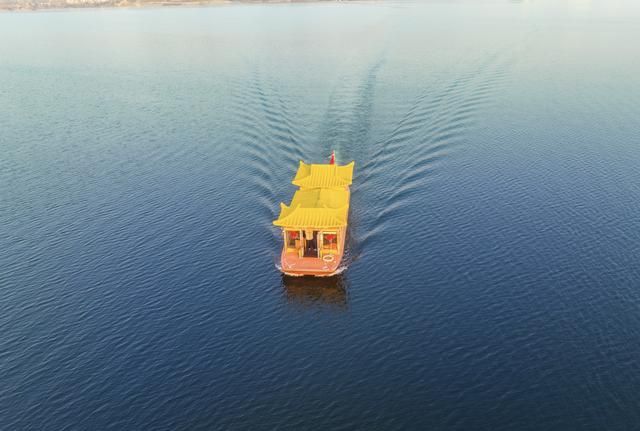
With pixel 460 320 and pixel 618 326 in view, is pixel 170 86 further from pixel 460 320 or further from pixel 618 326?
pixel 618 326

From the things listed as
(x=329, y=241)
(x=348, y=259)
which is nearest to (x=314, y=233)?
(x=329, y=241)

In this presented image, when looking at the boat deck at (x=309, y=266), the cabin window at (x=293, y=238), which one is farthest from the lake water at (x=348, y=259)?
the cabin window at (x=293, y=238)

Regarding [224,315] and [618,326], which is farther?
[224,315]

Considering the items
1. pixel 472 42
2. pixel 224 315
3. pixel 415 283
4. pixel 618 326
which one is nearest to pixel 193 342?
pixel 224 315

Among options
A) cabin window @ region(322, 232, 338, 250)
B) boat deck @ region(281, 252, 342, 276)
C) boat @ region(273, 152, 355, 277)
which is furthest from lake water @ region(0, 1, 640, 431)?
cabin window @ region(322, 232, 338, 250)

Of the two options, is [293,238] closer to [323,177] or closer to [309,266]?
[309,266]

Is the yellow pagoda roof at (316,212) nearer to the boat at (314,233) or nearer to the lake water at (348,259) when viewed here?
the boat at (314,233)
